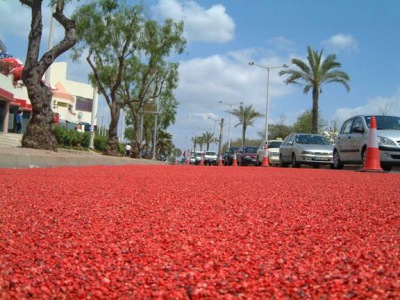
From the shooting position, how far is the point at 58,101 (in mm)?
62125

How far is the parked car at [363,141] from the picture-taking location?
11.7 m

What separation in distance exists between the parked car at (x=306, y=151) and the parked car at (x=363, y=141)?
209 cm

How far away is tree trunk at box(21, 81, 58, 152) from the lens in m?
13.4

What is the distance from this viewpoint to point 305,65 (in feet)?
108

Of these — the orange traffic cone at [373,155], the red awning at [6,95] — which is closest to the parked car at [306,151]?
the orange traffic cone at [373,155]

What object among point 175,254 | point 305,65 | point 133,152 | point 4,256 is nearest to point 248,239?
point 175,254

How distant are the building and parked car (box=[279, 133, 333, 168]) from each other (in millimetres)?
15866

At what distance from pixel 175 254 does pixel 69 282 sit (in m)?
0.61

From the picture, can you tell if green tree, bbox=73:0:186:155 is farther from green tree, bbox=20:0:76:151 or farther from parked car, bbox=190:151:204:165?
parked car, bbox=190:151:204:165

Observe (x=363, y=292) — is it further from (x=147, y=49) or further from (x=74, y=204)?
(x=147, y=49)

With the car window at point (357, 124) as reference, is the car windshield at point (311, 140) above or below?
below

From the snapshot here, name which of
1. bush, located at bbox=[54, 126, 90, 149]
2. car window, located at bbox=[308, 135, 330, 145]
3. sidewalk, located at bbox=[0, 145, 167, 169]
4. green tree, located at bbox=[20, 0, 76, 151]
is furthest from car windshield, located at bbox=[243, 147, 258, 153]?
green tree, located at bbox=[20, 0, 76, 151]

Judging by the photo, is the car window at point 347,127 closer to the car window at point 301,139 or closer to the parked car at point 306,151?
the parked car at point 306,151

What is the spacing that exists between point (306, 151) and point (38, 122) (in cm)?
1005
